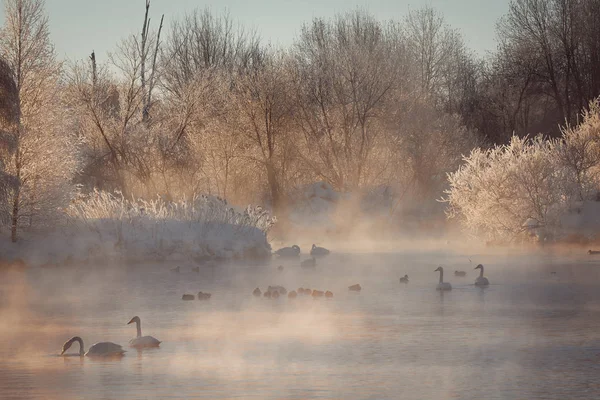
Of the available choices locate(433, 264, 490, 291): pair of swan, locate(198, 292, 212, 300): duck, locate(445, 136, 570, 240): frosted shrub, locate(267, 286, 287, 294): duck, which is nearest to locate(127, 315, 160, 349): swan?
locate(198, 292, 212, 300): duck

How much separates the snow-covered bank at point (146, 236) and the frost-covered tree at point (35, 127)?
92cm

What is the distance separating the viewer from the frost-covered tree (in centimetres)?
3269

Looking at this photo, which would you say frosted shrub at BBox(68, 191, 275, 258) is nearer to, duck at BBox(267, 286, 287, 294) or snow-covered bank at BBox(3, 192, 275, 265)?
snow-covered bank at BBox(3, 192, 275, 265)

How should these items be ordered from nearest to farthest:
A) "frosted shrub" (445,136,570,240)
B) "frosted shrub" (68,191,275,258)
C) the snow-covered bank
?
the snow-covered bank < "frosted shrub" (68,191,275,258) < "frosted shrub" (445,136,570,240)

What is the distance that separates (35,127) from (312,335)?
19.1 meters

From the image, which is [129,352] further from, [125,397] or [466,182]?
[466,182]

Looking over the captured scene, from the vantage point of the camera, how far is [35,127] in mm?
33281

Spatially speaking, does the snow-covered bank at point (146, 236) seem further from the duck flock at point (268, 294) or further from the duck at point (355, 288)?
the duck at point (355, 288)

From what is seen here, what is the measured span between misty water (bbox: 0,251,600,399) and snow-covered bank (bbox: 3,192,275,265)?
286 centimetres

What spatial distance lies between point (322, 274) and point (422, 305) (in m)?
8.22

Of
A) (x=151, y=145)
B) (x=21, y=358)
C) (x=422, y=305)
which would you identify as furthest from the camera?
(x=151, y=145)

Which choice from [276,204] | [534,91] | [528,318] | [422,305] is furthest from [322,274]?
[534,91]

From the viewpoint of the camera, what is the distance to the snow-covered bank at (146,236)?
32719 mm

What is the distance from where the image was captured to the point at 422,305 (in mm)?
21562
